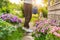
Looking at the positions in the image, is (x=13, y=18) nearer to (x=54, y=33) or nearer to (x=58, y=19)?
(x=58, y=19)

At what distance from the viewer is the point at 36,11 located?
16.9 metres

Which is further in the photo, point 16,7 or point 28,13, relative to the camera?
point 16,7

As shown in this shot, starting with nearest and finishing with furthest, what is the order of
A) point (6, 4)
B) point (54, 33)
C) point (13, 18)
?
point (54, 33) → point (13, 18) → point (6, 4)

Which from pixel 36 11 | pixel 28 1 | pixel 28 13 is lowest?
pixel 36 11

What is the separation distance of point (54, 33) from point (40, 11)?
39.8 feet

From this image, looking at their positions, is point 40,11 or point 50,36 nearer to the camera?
point 50,36

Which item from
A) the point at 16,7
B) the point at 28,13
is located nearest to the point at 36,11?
the point at 16,7

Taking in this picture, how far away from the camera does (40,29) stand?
4.34 meters

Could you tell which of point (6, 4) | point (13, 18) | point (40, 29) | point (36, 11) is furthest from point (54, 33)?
point (36, 11)

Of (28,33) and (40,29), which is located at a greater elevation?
(40,29)

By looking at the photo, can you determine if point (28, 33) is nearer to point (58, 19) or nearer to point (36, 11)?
point (58, 19)

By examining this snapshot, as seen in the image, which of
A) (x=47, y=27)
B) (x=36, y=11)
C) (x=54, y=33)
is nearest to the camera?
(x=54, y=33)

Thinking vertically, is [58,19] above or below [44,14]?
above

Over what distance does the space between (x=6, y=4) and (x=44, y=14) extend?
149 inches
